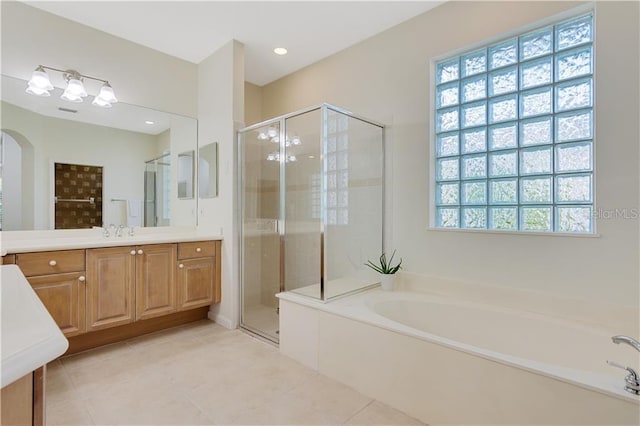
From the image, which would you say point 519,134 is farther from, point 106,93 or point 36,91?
point 36,91

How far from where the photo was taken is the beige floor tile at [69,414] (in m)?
1.60

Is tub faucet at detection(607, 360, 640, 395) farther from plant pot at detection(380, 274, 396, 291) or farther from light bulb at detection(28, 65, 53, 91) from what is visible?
light bulb at detection(28, 65, 53, 91)

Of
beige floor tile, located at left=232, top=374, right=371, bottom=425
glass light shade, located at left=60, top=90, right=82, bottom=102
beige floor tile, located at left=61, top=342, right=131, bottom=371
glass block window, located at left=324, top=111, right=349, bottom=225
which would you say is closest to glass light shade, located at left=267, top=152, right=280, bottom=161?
glass block window, located at left=324, top=111, right=349, bottom=225

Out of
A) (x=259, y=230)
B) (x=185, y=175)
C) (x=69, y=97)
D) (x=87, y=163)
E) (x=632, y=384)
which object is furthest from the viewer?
(x=185, y=175)

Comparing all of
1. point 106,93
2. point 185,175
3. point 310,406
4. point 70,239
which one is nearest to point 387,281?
point 310,406

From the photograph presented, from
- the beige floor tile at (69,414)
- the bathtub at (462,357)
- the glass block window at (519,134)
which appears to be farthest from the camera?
the glass block window at (519,134)

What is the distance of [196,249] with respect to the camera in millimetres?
2877

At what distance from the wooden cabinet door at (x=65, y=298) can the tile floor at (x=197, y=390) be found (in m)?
0.30

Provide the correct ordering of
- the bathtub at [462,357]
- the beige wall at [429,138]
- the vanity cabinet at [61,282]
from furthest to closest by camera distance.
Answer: the vanity cabinet at [61,282] → the beige wall at [429,138] → the bathtub at [462,357]

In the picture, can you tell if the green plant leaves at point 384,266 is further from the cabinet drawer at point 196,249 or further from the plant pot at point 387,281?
the cabinet drawer at point 196,249

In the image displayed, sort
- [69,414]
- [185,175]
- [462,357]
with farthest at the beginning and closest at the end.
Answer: [185,175], [69,414], [462,357]

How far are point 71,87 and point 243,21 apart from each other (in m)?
1.51

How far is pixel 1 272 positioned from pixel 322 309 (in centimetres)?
163

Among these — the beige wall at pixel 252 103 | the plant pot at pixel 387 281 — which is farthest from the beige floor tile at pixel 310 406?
the beige wall at pixel 252 103
